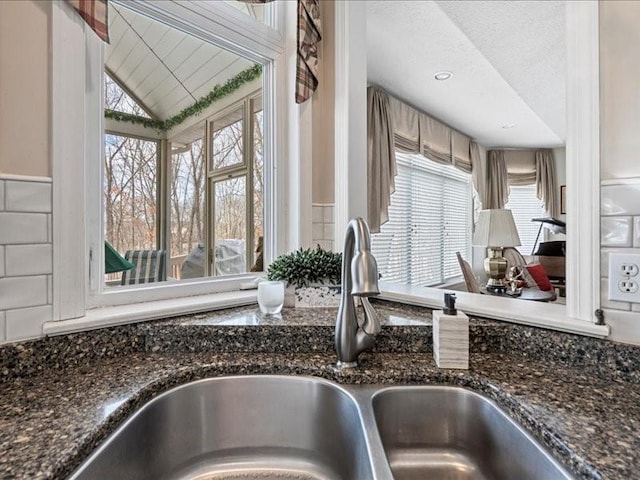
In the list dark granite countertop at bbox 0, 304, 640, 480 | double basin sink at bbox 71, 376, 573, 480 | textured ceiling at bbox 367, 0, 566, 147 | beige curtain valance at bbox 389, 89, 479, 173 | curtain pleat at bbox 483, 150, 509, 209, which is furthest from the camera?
curtain pleat at bbox 483, 150, 509, 209

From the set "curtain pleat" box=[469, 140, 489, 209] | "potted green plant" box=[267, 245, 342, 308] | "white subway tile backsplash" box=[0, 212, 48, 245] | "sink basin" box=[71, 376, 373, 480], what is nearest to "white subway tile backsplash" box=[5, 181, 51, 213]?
"white subway tile backsplash" box=[0, 212, 48, 245]

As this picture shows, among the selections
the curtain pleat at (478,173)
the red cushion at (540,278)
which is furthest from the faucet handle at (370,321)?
the curtain pleat at (478,173)

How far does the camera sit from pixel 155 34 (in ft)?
3.80

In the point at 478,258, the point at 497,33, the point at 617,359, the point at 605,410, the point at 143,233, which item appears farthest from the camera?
the point at 478,258

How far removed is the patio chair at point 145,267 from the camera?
3.59 feet

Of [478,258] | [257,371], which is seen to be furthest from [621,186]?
[478,258]

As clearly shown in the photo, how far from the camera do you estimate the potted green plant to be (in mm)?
1169

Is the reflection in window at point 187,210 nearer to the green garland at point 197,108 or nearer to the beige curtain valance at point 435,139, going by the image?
the green garland at point 197,108

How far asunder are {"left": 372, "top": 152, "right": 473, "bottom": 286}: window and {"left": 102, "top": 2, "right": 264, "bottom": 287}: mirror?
75.0 inches

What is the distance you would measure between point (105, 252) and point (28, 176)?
30 centimetres

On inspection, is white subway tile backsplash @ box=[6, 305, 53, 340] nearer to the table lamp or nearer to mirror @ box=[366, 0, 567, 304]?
mirror @ box=[366, 0, 567, 304]

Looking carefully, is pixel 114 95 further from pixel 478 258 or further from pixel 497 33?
pixel 478 258

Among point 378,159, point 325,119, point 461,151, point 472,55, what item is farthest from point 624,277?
point 461,151

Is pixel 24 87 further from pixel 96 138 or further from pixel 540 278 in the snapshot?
pixel 540 278
